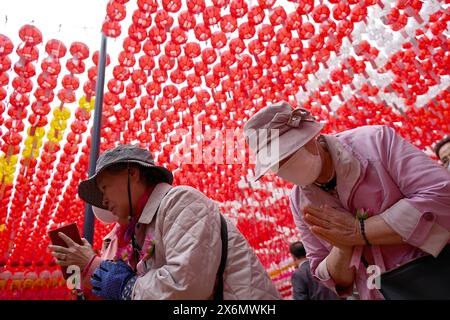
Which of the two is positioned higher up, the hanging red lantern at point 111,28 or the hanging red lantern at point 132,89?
the hanging red lantern at point 111,28

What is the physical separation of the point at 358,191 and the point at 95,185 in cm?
130

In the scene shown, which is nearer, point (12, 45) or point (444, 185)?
point (444, 185)

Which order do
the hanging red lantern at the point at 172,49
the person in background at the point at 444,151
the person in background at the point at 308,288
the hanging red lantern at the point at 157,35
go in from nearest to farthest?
the person in background at the point at 444,151, the person in background at the point at 308,288, the hanging red lantern at the point at 157,35, the hanging red lantern at the point at 172,49

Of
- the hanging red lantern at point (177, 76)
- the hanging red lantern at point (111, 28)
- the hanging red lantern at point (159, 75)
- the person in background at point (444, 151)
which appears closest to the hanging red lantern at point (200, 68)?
the hanging red lantern at point (177, 76)

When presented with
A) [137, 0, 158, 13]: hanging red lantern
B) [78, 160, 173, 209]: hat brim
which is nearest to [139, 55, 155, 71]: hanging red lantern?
[137, 0, 158, 13]: hanging red lantern

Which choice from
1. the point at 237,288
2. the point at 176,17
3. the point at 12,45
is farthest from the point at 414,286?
the point at 12,45

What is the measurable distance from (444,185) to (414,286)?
39 centimetres

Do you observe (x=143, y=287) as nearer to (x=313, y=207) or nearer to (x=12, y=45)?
(x=313, y=207)

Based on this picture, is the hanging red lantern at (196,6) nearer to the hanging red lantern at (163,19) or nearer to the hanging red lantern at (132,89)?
the hanging red lantern at (163,19)

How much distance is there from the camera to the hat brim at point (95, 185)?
1948 millimetres

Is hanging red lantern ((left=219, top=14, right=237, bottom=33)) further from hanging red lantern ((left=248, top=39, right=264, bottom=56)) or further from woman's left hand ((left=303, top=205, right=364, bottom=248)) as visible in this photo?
woman's left hand ((left=303, top=205, right=364, bottom=248))

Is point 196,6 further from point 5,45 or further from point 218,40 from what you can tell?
point 5,45

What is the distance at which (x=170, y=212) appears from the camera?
5.46ft

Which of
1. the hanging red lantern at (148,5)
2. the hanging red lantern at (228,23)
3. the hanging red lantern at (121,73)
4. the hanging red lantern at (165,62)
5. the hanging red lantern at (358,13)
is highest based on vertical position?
the hanging red lantern at (358,13)
